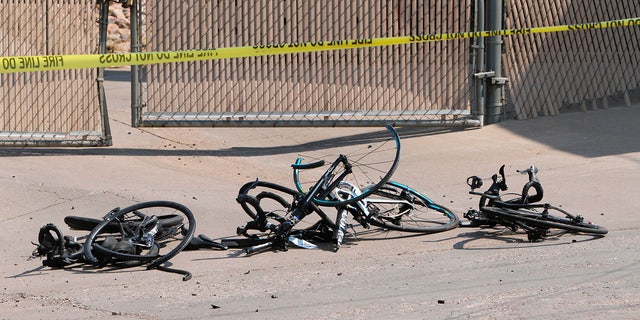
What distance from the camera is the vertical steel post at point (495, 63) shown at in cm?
1166

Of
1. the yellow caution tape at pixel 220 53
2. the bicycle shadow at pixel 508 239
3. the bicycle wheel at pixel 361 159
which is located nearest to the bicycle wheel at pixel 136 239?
the bicycle wheel at pixel 361 159

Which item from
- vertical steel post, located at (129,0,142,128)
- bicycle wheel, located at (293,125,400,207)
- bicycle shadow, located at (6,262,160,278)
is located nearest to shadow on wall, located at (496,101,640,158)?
bicycle wheel, located at (293,125,400,207)

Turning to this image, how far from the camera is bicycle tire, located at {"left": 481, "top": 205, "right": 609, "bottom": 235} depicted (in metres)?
7.73

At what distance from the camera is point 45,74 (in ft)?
36.2

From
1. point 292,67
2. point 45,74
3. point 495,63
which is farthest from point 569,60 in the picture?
point 45,74

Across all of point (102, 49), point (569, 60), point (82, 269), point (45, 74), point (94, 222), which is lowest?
point (82, 269)

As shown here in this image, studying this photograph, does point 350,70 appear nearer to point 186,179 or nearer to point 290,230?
point 186,179

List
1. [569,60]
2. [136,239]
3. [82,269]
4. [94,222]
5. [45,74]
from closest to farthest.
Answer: [82,269] < [136,239] < [94,222] < [45,74] < [569,60]

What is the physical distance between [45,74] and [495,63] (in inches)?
201

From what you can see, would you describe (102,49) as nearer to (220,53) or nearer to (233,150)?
(220,53)

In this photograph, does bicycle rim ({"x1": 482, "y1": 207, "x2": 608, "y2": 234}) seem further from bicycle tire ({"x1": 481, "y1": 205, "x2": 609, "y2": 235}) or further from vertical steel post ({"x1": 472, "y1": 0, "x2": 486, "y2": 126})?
vertical steel post ({"x1": 472, "y1": 0, "x2": 486, "y2": 126})

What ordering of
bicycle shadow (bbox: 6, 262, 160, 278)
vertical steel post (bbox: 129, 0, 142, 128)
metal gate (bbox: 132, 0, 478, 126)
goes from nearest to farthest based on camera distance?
bicycle shadow (bbox: 6, 262, 160, 278)
vertical steel post (bbox: 129, 0, 142, 128)
metal gate (bbox: 132, 0, 478, 126)

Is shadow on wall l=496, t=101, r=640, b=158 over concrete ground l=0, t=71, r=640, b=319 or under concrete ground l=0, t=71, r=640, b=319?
over

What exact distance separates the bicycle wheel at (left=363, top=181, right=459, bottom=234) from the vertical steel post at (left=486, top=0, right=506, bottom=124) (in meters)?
3.60
